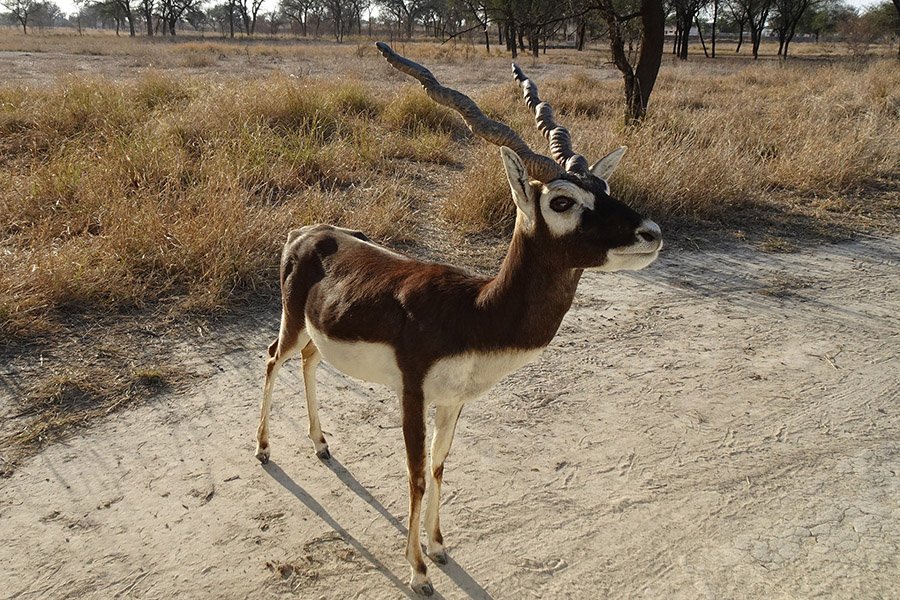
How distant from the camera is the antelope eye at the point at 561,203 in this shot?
2324 mm

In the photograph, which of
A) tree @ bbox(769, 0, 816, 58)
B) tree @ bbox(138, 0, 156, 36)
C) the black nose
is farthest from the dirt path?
tree @ bbox(138, 0, 156, 36)

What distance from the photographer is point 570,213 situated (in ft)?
7.62

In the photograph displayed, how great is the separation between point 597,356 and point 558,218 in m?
2.52

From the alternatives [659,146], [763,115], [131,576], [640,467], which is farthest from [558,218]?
[763,115]

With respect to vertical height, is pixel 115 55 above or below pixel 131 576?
above

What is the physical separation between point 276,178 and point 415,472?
5362 millimetres

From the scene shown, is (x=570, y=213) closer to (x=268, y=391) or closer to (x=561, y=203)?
(x=561, y=203)

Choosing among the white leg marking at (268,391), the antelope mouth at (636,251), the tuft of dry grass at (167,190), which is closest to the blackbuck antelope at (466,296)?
the antelope mouth at (636,251)

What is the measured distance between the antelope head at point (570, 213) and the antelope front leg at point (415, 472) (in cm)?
83

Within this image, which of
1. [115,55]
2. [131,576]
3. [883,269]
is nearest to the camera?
[131,576]

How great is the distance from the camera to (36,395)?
3.77 metres

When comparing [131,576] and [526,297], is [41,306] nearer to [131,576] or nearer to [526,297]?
[131,576]

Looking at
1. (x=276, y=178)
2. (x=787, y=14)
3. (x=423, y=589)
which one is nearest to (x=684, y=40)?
(x=787, y=14)

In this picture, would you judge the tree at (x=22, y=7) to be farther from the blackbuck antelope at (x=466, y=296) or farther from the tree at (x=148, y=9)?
the blackbuck antelope at (x=466, y=296)
